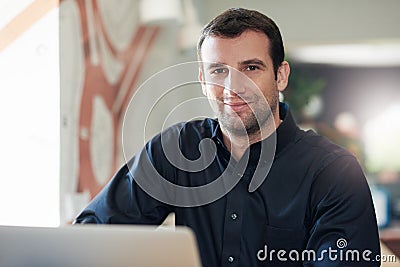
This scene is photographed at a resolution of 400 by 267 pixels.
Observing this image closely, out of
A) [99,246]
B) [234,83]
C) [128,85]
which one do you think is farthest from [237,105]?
[128,85]

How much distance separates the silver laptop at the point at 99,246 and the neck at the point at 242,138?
57cm

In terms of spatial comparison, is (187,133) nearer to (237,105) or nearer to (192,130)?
(192,130)

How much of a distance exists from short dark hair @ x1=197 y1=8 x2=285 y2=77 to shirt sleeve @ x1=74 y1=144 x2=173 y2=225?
0.97 feet

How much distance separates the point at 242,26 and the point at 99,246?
605 mm

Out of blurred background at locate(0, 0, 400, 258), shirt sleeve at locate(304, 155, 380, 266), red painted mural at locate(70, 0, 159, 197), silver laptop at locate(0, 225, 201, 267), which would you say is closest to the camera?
silver laptop at locate(0, 225, 201, 267)

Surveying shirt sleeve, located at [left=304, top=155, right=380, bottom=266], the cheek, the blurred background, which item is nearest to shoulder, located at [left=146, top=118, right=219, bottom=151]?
the cheek

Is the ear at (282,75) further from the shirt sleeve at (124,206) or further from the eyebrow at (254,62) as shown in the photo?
the shirt sleeve at (124,206)

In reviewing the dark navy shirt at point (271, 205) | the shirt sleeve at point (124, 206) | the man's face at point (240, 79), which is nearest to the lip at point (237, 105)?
the man's face at point (240, 79)

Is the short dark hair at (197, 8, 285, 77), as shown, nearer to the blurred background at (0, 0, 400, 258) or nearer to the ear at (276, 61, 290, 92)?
the ear at (276, 61, 290, 92)

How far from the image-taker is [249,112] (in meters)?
1.23

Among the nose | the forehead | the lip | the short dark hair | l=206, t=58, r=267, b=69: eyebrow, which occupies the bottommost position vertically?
the lip

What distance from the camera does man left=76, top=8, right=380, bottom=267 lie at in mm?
1166

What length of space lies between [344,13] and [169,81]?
1035 mm

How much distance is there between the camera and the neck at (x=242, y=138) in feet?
4.24
